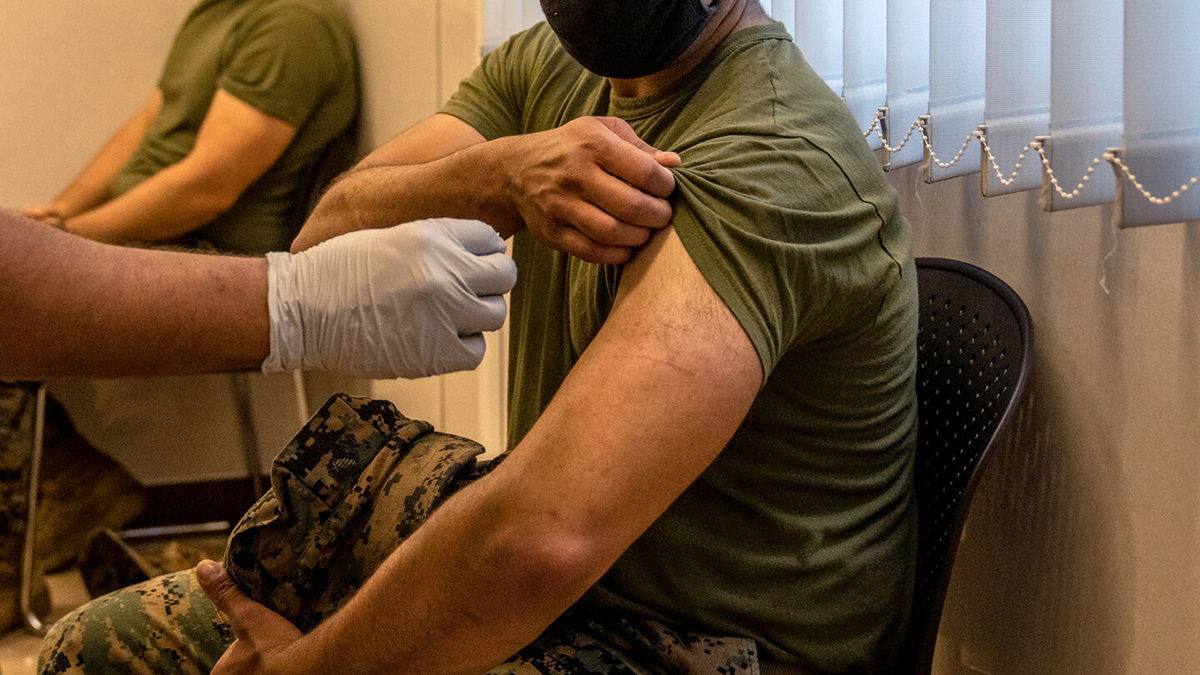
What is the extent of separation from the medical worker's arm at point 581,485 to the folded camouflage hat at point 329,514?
0.54ft

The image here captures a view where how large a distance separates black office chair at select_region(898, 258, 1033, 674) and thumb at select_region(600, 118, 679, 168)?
42cm

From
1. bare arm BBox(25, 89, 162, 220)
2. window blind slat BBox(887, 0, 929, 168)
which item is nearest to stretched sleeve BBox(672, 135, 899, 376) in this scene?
window blind slat BBox(887, 0, 929, 168)

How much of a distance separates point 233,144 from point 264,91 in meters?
0.16

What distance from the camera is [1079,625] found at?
1335 millimetres

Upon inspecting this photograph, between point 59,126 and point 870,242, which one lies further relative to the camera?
point 59,126

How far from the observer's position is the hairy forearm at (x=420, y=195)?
4.08 feet

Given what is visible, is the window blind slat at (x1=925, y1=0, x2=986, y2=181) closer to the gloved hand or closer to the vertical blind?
the vertical blind

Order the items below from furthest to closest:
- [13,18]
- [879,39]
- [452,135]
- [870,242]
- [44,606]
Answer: [13,18], [44,606], [452,135], [879,39], [870,242]

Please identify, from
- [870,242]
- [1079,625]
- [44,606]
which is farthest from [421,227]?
[44,606]

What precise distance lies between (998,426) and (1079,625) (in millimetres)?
323

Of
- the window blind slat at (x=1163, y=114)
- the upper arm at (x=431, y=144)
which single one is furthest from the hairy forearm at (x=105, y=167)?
the window blind slat at (x=1163, y=114)

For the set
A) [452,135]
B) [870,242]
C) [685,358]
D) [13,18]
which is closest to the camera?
[685,358]

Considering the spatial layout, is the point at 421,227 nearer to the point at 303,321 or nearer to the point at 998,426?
the point at 303,321

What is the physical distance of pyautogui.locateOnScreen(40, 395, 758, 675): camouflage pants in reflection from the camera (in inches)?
44.6
